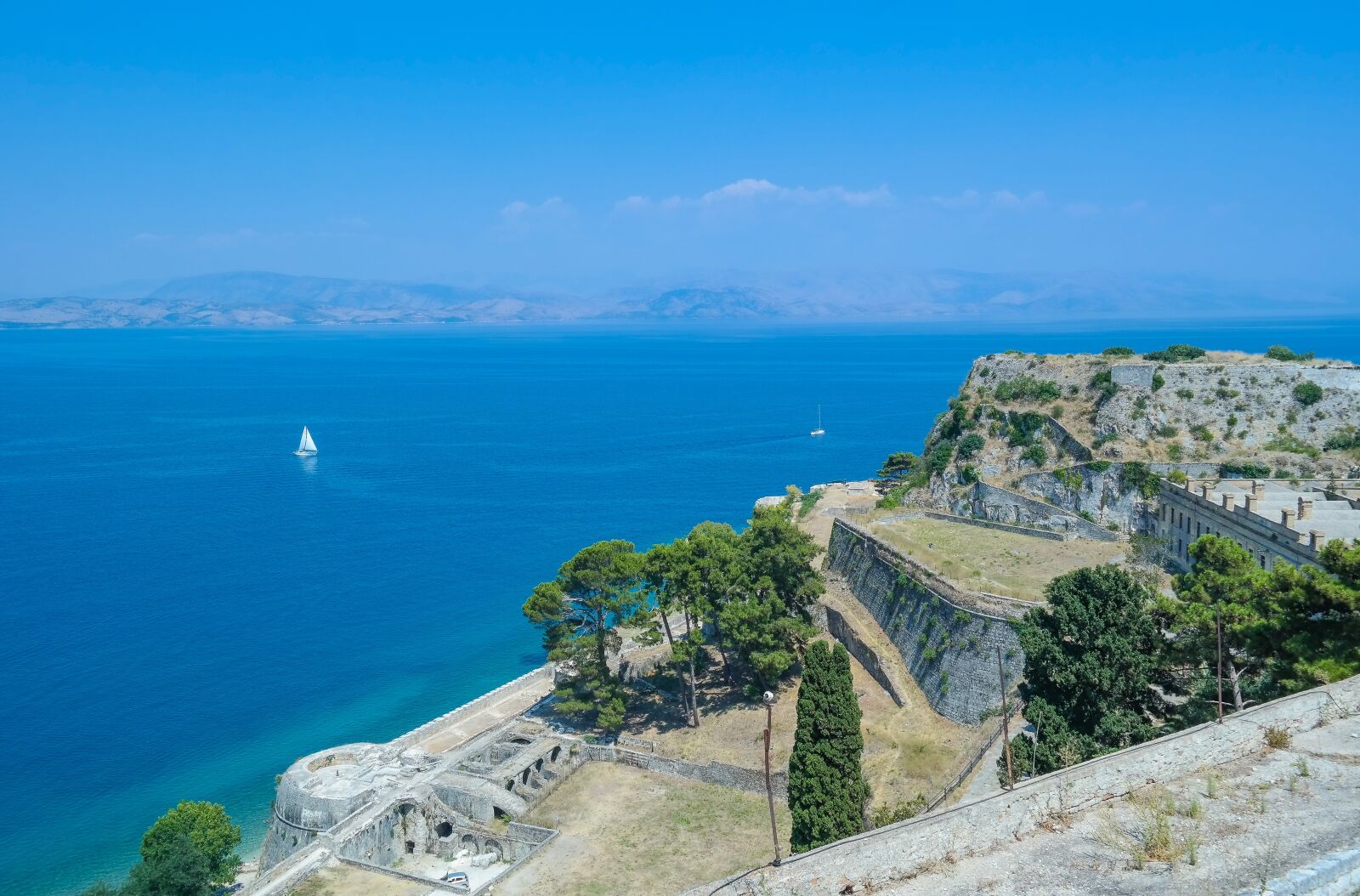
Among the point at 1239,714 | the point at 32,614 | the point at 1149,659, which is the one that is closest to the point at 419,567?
the point at 32,614

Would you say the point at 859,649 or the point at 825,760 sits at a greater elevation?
the point at 825,760

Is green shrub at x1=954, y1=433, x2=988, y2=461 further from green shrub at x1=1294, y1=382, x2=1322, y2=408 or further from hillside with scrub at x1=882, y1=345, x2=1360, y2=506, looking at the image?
green shrub at x1=1294, y1=382, x2=1322, y2=408

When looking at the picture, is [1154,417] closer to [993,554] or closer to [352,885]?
[993,554]

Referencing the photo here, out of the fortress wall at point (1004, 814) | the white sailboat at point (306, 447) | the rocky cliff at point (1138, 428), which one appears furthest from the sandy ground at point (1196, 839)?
the white sailboat at point (306, 447)

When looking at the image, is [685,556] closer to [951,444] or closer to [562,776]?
[562,776]

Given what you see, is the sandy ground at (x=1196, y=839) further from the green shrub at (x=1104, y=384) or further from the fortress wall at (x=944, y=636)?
the green shrub at (x=1104, y=384)

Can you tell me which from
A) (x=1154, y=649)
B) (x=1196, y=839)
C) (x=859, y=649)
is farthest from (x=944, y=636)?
(x=1196, y=839)

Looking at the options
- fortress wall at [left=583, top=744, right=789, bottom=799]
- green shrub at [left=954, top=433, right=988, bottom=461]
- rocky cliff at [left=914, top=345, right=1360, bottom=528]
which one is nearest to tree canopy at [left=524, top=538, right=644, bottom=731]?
fortress wall at [left=583, top=744, right=789, bottom=799]
